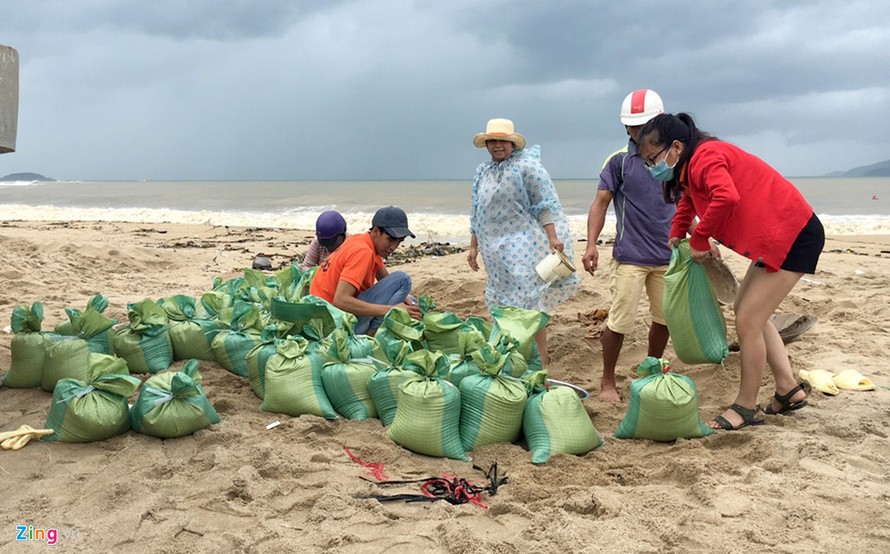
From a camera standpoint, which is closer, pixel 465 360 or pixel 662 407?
pixel 662 407

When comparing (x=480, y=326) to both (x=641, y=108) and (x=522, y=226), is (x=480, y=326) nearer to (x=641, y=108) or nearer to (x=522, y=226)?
(x=522, y=226)

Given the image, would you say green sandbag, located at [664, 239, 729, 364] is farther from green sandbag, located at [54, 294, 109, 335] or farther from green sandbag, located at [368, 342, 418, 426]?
green sandbag, located at [54, 294, 109, 335]

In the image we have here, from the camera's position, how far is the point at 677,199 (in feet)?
12.3

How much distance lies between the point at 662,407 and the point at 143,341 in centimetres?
277

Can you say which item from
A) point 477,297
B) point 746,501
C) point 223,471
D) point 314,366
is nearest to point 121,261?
point 477,297

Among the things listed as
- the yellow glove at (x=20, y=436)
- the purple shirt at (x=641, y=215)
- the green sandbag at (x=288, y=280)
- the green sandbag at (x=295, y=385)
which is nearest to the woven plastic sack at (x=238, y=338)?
the green sandbag at (x=295, y=385)

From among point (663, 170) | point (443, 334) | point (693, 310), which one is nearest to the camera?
point (663, 170)

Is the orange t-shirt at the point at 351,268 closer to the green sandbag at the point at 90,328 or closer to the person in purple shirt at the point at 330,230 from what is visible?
the person in purple shirt at the point at 330,230

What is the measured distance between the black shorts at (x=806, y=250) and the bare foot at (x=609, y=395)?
1208 millimetres

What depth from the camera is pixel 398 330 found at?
3.76 meters

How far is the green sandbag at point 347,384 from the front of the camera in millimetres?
3469

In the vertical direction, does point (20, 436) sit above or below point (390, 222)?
below

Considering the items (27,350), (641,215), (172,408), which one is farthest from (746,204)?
(27,350)

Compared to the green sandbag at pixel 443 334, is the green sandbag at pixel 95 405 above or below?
below
